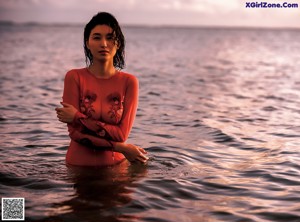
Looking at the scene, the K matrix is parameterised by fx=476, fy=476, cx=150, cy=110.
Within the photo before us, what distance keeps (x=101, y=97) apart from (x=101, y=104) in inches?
3.3

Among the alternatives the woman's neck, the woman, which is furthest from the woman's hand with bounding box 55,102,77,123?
the woman's neck

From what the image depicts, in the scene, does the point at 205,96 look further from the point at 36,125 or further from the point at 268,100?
the point at 36,125

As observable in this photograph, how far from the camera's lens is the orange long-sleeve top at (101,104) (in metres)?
5.70

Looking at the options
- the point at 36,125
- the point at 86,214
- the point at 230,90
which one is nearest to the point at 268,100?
the point at 230,90

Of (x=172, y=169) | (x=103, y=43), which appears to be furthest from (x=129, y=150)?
(x=172, y=169)

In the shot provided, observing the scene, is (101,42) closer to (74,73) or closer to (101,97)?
(74,73)

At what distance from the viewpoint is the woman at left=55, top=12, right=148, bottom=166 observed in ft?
18.5

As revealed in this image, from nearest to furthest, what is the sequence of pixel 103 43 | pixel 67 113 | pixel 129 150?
pixel 67 113
pixel 103 43
pixel 129 150

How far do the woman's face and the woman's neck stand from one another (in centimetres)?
9

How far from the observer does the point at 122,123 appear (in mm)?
5754

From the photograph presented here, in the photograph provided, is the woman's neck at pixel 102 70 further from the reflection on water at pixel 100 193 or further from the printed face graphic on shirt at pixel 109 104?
the reflection on water at pixel 100 193

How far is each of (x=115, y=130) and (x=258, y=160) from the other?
3295 millimetres

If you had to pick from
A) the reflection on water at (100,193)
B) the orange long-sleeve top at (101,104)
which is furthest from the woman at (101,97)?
the reflection on water at (100,193)

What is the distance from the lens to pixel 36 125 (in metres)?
11.1
